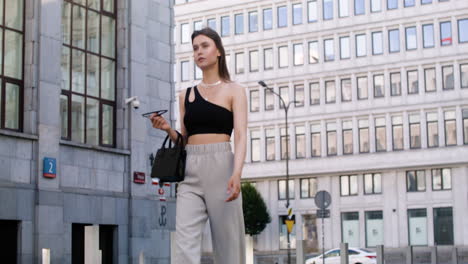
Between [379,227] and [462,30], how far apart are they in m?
15.8

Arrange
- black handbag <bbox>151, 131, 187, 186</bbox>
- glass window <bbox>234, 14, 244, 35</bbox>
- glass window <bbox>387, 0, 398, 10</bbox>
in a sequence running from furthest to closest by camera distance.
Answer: glass window <bbox>234, 14, 244, 35</bbox>
glass window <bbox>387, 0, 398, 10</bbox>
black handbag <bbox>151, 131, 187, 186</bbox>

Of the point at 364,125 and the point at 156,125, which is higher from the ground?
the point at 364,125

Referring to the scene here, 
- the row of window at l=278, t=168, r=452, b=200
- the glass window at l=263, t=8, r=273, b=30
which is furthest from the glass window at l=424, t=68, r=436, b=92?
the glass window at l=263, t=8, r=273, b=30

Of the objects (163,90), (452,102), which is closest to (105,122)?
(163,90)

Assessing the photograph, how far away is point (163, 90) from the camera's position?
27.1 meters

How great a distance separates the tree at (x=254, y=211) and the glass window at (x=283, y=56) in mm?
10131

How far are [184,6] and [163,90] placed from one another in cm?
5413

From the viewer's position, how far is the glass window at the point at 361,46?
234 ft

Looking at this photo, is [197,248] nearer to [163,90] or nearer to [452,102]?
[163,90]

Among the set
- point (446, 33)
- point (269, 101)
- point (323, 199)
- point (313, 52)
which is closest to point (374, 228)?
point (269, 101)

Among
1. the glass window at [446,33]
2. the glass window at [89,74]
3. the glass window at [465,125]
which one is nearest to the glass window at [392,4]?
the glass window at [446,33]

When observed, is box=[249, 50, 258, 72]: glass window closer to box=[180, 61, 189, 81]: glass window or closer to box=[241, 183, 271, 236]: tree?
box=[180, 61, 189, 81]: glass window

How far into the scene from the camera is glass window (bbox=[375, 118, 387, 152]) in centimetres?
6950

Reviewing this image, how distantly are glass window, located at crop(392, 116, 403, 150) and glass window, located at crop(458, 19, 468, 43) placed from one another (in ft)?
23.6
